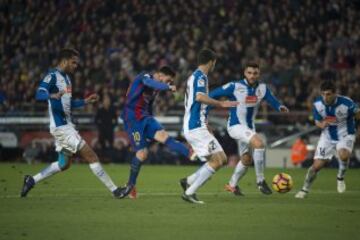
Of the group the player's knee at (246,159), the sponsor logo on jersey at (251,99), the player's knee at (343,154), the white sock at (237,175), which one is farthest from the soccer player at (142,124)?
the player's knee at (343,154)

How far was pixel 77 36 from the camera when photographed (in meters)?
31.8

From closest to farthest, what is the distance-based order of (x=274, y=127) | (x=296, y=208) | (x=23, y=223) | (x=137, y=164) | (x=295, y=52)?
(x=23, y=223)
(x=296, y=208)
(x=137, y=164)
(x=274, y=127)
(x=295, y=52)

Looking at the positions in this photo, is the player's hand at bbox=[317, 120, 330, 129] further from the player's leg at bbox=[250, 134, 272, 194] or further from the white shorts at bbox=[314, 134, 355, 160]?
the player's leg at bbox=[250, 134, 272, 194]

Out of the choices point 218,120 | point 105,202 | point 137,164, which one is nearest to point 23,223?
point 105,202

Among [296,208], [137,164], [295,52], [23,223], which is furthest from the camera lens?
[295,52]

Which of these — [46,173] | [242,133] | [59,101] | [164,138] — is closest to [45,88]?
[59,101]

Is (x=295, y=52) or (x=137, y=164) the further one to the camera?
(x=295, y=52)

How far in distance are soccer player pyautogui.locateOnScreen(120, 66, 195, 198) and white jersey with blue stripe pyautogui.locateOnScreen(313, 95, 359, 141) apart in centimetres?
304

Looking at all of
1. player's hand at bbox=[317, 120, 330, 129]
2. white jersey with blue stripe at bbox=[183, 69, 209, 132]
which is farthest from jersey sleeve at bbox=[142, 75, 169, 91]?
player's hand at bbox=[317, 120, 330, 129]

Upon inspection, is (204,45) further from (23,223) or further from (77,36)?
(23,223)

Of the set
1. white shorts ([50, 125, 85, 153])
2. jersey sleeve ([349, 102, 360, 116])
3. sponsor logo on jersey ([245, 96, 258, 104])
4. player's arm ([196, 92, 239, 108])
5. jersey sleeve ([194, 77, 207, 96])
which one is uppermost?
jersey sleeve ([194, 77, 207, 96])

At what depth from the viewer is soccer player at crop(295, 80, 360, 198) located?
53.0 feet

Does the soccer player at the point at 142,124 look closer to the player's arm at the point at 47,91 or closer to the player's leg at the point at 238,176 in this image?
the player's arm at the point at 47,91

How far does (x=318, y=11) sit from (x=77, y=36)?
28.4 ft
